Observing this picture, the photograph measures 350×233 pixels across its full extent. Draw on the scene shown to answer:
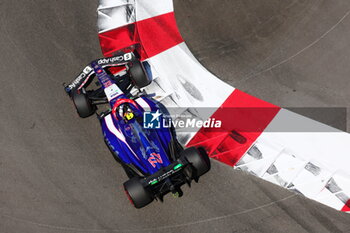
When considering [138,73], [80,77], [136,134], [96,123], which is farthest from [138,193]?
[80,77]

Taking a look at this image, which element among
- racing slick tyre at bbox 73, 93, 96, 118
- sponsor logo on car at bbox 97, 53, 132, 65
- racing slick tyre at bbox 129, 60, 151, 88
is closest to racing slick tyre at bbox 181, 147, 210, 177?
racing slick tyre at bbox 129, 60, 151, 88

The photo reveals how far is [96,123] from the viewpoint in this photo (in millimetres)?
7238

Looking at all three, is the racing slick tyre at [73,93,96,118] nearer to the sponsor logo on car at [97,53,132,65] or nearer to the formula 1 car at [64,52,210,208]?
the formula 1 car at [64,52,210,208]

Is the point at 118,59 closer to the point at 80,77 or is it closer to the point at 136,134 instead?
the point at 80,77

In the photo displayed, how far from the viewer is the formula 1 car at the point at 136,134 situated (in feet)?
19.4

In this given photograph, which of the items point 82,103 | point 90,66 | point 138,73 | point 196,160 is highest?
point 90,66

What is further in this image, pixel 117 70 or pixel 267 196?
pixel 117 70

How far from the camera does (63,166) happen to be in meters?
7.11

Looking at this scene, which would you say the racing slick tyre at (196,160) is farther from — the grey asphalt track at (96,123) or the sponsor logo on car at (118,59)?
the sponsor logo on car at (118,59)

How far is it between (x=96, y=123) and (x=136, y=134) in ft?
4.07

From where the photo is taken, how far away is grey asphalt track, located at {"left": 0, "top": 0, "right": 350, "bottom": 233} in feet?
22.2

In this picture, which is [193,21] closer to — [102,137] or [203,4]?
[203,4]

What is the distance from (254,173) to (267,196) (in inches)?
19.2

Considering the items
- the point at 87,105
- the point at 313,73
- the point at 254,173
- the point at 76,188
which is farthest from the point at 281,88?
the point at 76,188
